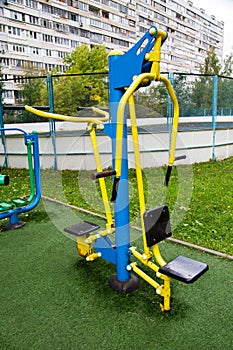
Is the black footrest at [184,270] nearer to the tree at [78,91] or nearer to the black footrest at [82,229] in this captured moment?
the black footrest at [82,229]

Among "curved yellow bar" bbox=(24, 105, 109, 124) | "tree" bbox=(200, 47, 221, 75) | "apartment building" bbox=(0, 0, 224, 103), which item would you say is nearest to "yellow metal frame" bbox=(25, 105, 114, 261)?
"curved yellow bar" bbox=(24, 105, 109, 124)

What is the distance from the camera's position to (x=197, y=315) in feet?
6.14

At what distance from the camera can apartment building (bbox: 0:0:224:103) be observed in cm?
3192

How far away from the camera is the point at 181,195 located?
9.79ft

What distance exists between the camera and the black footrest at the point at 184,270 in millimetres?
1734

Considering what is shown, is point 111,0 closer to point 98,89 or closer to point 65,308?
point 98,89

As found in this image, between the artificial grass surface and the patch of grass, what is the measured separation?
0.47 meters

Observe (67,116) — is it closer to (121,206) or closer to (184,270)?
(121,206)

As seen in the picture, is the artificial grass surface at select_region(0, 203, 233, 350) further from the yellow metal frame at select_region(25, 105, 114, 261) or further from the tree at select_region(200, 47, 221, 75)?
the tree at select_region(200, 47, 221, 75)

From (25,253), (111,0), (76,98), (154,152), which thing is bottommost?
(25,253)

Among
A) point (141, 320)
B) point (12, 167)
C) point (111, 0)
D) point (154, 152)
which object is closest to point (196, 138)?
point (154, 152)

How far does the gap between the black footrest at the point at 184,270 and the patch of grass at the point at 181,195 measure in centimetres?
54

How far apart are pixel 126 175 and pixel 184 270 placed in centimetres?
71

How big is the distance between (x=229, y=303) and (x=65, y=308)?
43.3 inches
